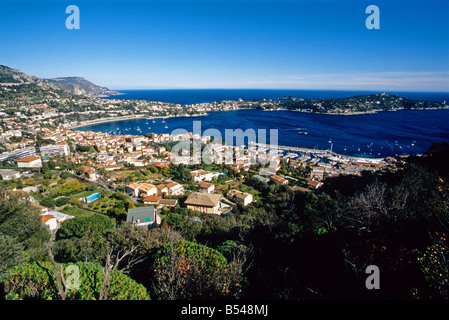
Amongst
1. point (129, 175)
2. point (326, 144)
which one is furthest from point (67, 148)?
point (326, 144)

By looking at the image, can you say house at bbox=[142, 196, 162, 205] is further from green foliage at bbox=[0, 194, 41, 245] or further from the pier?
the pier

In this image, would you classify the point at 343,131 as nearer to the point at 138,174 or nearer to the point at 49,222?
the point at 138,174

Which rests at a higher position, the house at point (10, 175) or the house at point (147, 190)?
the house at point (10, 175)

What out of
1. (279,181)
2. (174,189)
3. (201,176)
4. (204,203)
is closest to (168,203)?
(204,203)

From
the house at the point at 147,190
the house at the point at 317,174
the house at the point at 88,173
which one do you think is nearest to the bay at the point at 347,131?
the house at the point at 317,174

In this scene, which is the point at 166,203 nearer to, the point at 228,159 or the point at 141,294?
the point at 141,294

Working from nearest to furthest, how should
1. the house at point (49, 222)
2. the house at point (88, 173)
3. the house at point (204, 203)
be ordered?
the house at point (49, 222)
the house at point (204, 203)
the house at point (88, 173)

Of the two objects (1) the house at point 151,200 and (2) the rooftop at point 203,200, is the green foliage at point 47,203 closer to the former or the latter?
(1) the house at point 151,200

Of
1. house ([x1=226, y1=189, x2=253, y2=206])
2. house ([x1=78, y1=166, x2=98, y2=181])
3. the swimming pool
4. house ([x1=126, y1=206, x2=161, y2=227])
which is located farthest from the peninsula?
house ([x1=226, y1=189, x2=253, y2=206])
